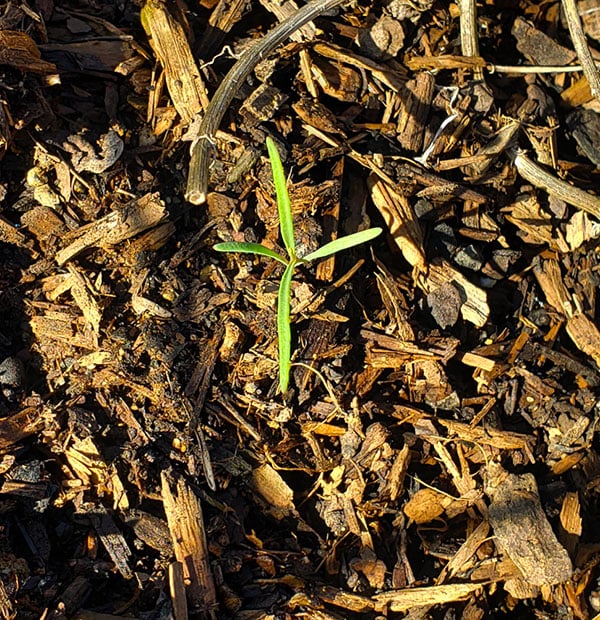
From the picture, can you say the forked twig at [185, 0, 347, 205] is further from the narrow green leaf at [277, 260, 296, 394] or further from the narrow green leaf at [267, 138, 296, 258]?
the narrow green leaf at [277, 260, 296, 394]

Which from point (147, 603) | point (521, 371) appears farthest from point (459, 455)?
point (147, 603)

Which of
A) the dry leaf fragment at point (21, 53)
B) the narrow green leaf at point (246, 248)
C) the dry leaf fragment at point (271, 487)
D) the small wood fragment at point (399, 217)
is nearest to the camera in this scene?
the narrow green leaf at point (246, 248)

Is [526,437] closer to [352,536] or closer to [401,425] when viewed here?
[401,425]

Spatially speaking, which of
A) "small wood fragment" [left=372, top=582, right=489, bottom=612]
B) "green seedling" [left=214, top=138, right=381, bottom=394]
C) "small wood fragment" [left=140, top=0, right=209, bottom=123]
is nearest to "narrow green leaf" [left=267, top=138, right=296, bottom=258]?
"green seedling" [left=214, top=138, right=381, bottom=394]

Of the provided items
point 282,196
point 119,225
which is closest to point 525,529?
point 282,196

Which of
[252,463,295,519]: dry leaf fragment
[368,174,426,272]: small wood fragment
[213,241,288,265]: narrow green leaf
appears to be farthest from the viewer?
[368,174,426,272]: small wood fragment

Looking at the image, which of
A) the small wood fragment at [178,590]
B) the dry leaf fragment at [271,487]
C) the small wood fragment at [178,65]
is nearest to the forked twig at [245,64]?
the small wood fragment at [178,65]

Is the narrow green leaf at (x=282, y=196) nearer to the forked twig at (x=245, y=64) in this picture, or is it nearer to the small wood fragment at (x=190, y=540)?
the forked twig at (x=245, y=64)

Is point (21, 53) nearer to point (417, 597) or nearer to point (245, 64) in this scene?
point (245, 64)
